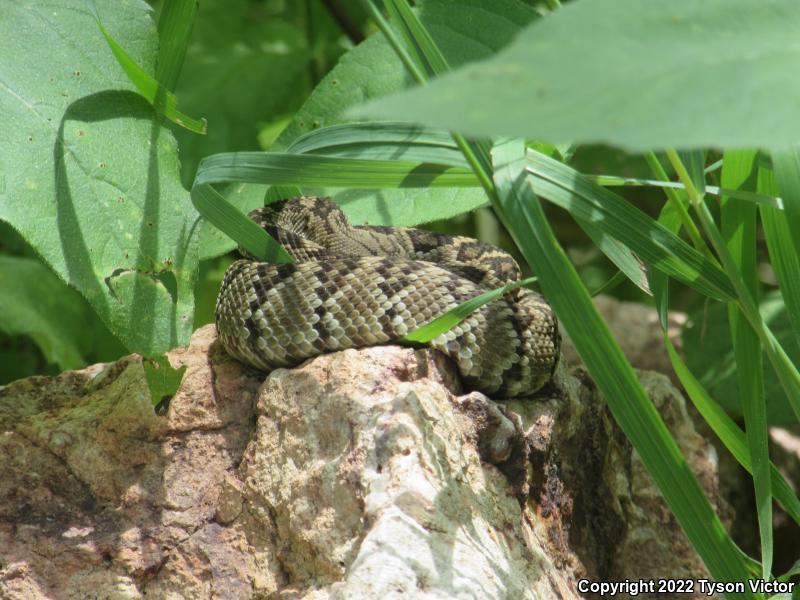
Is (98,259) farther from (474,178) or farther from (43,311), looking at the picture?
(43,311)

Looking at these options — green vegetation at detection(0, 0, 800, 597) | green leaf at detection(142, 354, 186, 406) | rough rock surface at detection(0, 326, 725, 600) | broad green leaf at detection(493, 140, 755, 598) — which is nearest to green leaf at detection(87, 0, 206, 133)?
green vegetation at detection(0, 0, 800, 597)

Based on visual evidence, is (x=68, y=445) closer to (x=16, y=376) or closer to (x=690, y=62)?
(x=16, y=376)

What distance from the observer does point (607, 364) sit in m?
2.34

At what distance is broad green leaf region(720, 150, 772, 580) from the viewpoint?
2.66 m

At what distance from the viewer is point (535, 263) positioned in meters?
2.26

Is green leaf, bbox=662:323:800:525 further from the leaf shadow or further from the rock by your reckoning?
the rock

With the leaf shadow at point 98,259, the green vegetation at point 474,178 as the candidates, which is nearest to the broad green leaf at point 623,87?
the green vegetation at point 474,178

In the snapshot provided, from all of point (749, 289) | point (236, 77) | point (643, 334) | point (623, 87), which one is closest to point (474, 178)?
point (749, 289)

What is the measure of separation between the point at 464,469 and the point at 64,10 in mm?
1802

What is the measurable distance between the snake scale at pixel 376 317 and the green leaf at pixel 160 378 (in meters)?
0.34

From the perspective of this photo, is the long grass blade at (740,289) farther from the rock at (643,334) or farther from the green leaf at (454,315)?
the rock at (643,334)

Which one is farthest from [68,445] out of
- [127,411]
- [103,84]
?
[103,84]

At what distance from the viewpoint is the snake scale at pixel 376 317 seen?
3.19 metres

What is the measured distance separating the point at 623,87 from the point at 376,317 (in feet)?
6.68
